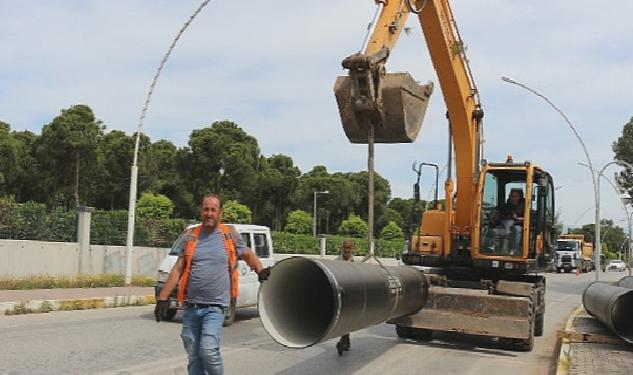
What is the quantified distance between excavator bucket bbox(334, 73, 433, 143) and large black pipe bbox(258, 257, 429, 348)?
6.20ft

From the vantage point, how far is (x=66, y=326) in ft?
41.5

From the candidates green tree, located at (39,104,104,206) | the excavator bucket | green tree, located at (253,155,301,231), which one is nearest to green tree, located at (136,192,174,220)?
green tree, located at (39,104,104,206)

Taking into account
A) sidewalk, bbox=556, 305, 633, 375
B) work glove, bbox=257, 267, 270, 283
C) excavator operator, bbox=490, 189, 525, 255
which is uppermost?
excavator operator, bbox=490, 189, 525, 255

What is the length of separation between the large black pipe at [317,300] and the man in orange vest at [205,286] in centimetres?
56

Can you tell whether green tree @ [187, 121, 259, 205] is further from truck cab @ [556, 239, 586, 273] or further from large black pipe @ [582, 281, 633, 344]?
large black pipe @ [582, 281, 633, 344]

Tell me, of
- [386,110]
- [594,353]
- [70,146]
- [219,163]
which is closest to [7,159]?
[70,146]

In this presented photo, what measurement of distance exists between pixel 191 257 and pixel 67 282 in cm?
1674

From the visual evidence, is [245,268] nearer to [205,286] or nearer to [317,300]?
[317,300]

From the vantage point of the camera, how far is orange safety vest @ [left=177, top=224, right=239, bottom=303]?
6051 millimetres

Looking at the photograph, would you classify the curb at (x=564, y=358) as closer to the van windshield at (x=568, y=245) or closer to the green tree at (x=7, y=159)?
the green tree at (x=7, y=159)

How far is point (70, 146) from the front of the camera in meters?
43.0

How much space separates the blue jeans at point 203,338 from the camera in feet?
19.2

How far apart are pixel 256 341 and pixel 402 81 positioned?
194 inches

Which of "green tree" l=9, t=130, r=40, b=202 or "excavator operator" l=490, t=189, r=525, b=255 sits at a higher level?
"green tree" l=9, t=130, r=40, b=202
